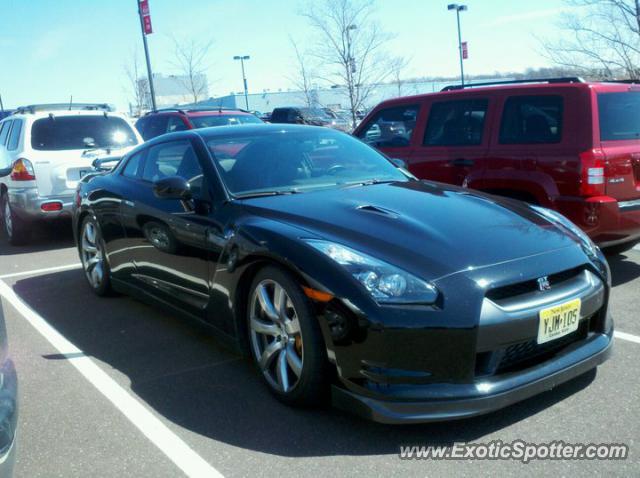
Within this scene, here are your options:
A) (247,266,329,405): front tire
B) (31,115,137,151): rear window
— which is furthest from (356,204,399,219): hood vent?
(31,115,137,151): rear window

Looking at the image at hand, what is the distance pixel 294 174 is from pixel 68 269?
4010 mm

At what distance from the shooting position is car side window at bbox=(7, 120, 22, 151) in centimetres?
898

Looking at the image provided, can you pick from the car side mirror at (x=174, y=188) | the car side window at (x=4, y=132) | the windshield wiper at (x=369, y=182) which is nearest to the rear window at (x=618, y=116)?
the windshield wiper at (x=369, y=182)

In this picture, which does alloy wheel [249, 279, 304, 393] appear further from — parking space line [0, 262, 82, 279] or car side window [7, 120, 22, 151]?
car side window [7, 120, 22, 151]

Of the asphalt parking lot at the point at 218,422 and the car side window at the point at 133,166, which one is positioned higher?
the car side window at the point at 133,166

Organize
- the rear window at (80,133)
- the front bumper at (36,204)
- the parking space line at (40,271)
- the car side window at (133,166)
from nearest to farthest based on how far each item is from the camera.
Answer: the car side window at (133,166), the parking space line at (40,271), the front bumper at (36,204), the rear window at (80,133)

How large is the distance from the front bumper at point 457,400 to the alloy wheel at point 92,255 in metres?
3.47

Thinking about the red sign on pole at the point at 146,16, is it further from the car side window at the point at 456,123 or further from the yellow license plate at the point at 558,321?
the yellow license plate at the point at 558,321

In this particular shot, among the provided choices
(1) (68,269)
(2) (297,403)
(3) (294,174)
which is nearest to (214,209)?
(3) (294,174)

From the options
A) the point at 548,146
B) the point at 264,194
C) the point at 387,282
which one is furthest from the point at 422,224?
the point at 548,146

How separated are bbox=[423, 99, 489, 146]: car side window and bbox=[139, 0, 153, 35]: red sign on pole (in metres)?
14.7

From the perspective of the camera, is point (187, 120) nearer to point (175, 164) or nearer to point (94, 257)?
point (94, 257)

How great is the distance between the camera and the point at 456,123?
6441 mm

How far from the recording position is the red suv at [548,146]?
208 inches
